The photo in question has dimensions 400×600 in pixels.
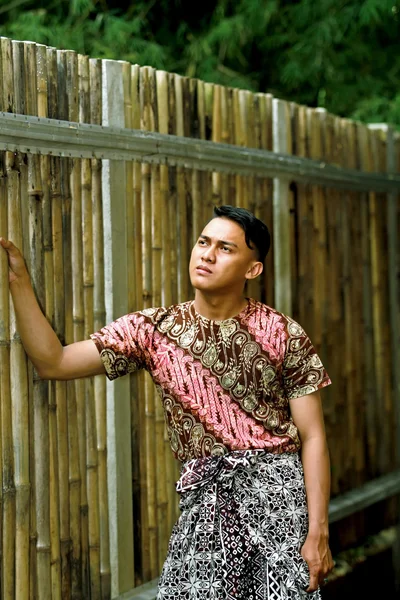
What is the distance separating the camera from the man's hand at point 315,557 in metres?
2.88

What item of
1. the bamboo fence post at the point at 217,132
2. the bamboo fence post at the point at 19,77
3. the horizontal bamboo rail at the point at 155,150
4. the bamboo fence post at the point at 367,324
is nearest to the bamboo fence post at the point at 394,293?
the bamboo fence post at the point at 367,324

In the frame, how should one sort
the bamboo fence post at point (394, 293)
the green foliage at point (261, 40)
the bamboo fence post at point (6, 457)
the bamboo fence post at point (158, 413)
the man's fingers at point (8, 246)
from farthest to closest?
the green foliage at point (261, 40) → the bamboo fence post at point (394, 293) → the bamboo fence post at point (158, 413) → the bamboo fence post at point (6, 457) → the man's fingers at point (8, 246)

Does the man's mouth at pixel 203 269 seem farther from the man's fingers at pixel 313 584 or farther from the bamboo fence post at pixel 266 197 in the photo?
the bamboo fence post at pixel 266 197

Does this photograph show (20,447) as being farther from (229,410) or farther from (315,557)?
(315,557)

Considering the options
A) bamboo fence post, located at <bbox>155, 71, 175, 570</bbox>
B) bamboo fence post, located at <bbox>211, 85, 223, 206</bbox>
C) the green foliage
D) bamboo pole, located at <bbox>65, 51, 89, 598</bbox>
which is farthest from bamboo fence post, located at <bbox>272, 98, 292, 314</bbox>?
the green foliage

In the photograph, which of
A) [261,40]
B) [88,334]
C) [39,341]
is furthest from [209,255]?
[261,40]

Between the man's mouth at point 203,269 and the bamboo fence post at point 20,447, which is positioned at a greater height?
the man's mouth at point 203,269

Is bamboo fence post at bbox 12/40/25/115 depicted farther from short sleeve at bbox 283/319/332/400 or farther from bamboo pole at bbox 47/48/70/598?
short sleeve at bbox 283/319/332/400

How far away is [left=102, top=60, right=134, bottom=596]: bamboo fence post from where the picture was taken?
3.40 meters

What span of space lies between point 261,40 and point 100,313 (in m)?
5.47

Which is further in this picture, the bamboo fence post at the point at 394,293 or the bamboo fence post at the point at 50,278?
the bamboo fence post at the point at 394,293

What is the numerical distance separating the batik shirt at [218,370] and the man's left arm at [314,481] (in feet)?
0.12

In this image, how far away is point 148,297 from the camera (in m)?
3.65

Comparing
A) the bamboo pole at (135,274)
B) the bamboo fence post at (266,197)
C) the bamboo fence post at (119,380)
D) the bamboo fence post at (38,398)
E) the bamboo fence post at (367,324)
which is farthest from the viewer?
the bamboo fence post at (367,324)
